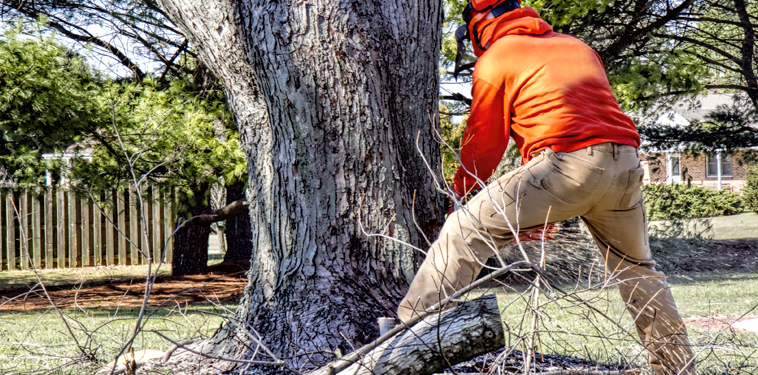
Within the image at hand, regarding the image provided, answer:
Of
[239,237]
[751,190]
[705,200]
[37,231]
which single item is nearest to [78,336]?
[239,237]

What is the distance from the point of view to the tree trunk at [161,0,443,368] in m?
2.93

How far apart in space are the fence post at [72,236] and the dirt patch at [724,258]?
36.6ft

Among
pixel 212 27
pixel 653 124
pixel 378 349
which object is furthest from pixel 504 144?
pixel 653 124

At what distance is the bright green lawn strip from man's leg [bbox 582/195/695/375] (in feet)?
6.30

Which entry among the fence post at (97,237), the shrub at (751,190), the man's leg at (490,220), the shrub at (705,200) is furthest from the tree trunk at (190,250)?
the shrub at (751,190)

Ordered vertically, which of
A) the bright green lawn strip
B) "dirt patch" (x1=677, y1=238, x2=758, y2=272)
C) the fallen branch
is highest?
the fallen branch

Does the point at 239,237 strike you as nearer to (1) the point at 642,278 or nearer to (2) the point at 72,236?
(2) the point at 72,236

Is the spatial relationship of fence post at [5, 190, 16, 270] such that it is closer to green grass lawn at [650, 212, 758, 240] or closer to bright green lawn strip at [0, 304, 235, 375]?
bright green lawn strip at [0, 304, 235, 375]

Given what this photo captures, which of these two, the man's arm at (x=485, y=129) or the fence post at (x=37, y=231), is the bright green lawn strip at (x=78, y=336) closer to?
the man's arm at (x=485, y=129)

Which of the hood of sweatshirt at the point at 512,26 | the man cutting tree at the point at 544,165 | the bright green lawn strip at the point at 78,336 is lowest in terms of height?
the bright green lawn strip at the point at 78,336

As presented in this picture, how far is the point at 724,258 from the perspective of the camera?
12.4 m

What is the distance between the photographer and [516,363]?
3189 millimetres

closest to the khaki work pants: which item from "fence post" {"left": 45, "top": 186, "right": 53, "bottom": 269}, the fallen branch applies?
the fallen branch

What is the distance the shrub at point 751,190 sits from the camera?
2484 centimetres
